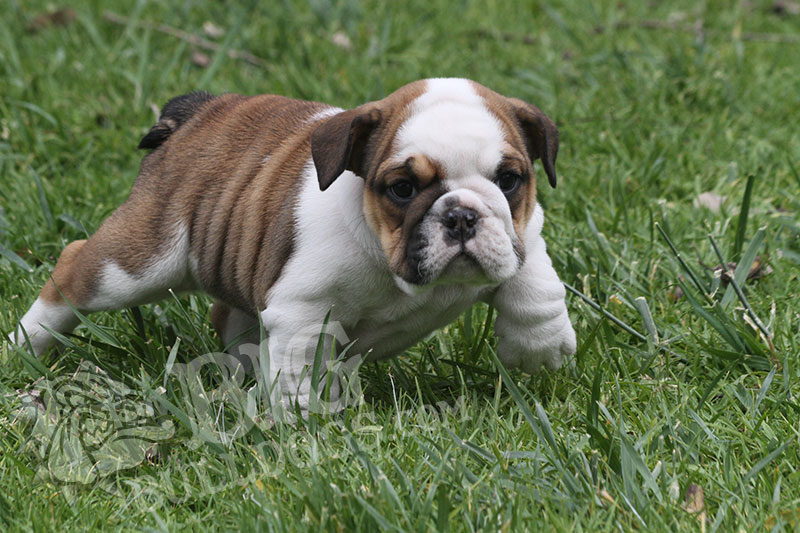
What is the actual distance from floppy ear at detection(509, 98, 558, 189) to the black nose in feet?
1.69

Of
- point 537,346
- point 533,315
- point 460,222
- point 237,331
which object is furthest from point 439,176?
point 237,331

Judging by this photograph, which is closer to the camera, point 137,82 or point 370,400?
point 370,400

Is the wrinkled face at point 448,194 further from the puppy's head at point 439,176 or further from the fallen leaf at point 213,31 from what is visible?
the fallen leaf at point 213,31

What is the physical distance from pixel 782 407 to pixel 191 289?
7.58 feet

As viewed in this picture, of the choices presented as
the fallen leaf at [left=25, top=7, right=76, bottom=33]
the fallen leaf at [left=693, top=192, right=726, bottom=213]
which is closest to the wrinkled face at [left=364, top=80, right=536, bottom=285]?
the fallen leaf at [left=693, top=192, right=726, bottom=213]

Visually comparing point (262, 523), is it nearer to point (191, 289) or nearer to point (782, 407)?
point (191, 289)

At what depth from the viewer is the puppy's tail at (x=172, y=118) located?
14.8 feet

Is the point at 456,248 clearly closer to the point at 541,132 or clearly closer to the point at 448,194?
the point at 448,194

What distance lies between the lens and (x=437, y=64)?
7.42 m

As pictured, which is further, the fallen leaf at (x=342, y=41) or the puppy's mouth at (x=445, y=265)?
the fallen leaf at (x=342, y=41)

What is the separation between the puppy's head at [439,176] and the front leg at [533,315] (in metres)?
0.25

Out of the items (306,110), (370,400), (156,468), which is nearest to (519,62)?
(306,110)

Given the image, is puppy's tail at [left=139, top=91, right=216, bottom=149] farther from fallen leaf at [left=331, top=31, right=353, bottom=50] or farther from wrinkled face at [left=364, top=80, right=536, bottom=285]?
fallen leaf at [left=331, top=31, right=353, bottom=50]

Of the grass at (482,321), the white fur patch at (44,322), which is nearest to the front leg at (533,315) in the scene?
the grass at (482,321)
